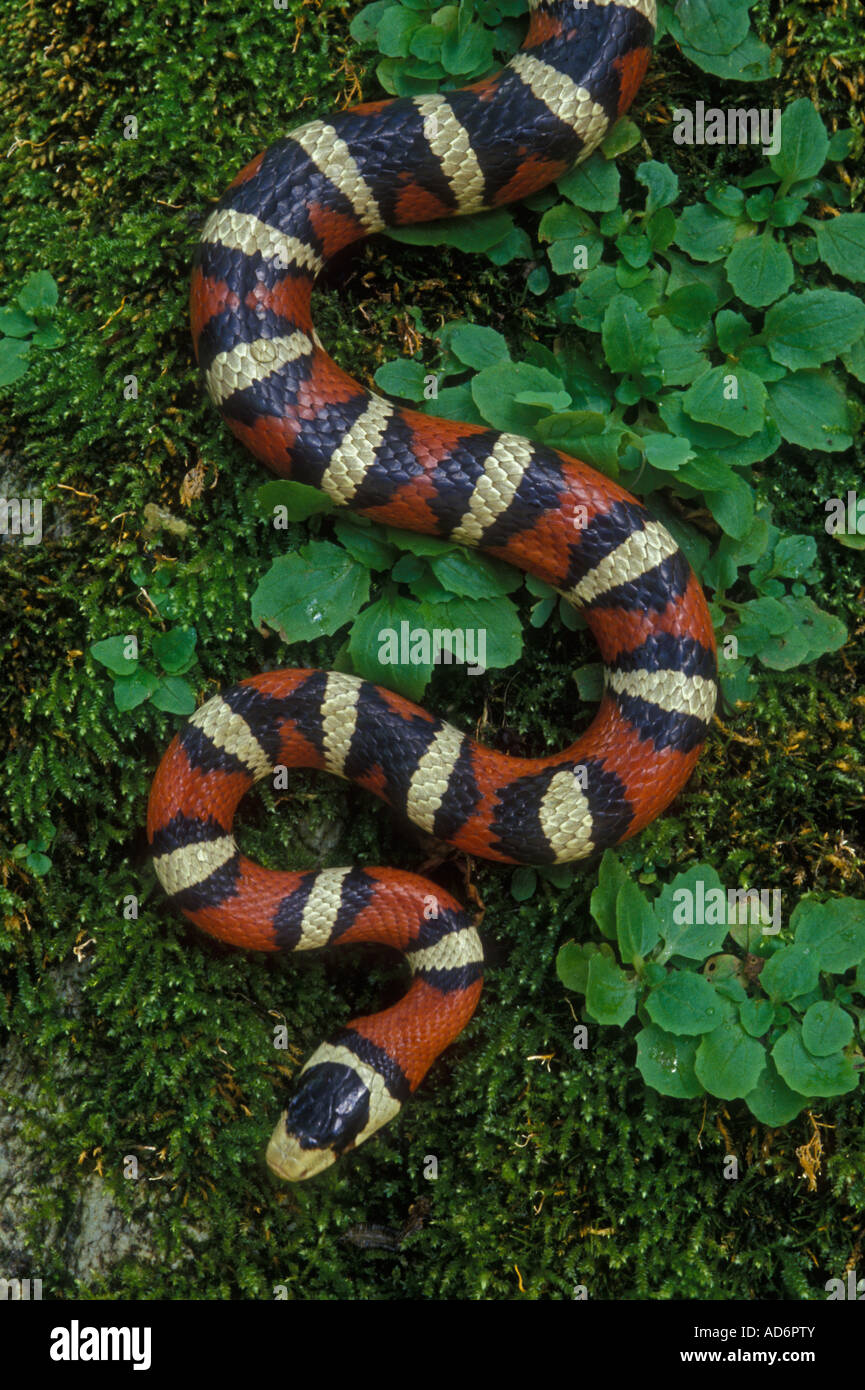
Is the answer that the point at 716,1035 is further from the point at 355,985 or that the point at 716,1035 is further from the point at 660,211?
the point at 660,211

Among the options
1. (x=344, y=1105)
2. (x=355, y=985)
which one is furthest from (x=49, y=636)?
(x=344, y=1105)

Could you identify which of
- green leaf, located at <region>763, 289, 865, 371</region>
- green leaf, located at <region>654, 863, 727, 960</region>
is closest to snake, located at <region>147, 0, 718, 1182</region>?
green leaf, located at <region>654, 863, 727, 960</region>

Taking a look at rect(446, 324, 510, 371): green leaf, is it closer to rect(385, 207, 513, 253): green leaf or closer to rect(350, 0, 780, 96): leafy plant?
rect(385, 207, 513, 253): green leaf

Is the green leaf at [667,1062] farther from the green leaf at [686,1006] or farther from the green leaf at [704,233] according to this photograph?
the green leaf at [704,233]

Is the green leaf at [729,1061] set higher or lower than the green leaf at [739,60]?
lower

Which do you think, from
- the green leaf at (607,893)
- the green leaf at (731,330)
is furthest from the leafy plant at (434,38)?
the green leaf at (607,893)
